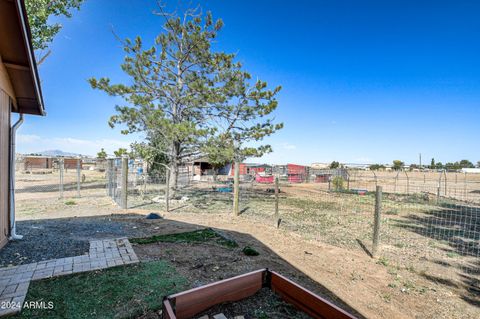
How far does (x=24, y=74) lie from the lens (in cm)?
426

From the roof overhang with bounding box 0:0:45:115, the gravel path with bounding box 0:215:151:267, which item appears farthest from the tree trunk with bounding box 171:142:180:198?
the roof overhang with bounding box 0:0:45:115

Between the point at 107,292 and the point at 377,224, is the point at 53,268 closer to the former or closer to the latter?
the point at 107,292

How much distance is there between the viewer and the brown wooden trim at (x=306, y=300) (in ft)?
5.82

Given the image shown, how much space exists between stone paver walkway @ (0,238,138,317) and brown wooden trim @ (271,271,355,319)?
227 cm

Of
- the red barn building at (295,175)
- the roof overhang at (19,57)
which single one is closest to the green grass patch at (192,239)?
the roof overhang at (19,57)

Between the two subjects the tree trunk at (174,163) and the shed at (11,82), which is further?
the tree trunk at (174,163)

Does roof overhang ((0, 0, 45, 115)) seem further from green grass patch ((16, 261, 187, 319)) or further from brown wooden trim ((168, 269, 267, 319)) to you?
brown wooden trim ((168, 269, 267, 319))

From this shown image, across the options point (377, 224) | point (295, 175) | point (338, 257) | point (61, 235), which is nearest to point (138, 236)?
point (61, 235)

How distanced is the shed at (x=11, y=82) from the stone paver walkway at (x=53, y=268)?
142 centimetres

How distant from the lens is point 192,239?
15.8ft

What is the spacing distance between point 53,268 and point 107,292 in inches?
46.3

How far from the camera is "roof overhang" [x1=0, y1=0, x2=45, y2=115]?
3.21 meters

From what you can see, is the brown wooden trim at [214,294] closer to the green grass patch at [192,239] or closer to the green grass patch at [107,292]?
the green grass patch at [107,292]

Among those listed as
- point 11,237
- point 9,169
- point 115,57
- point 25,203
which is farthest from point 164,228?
point 115,57
